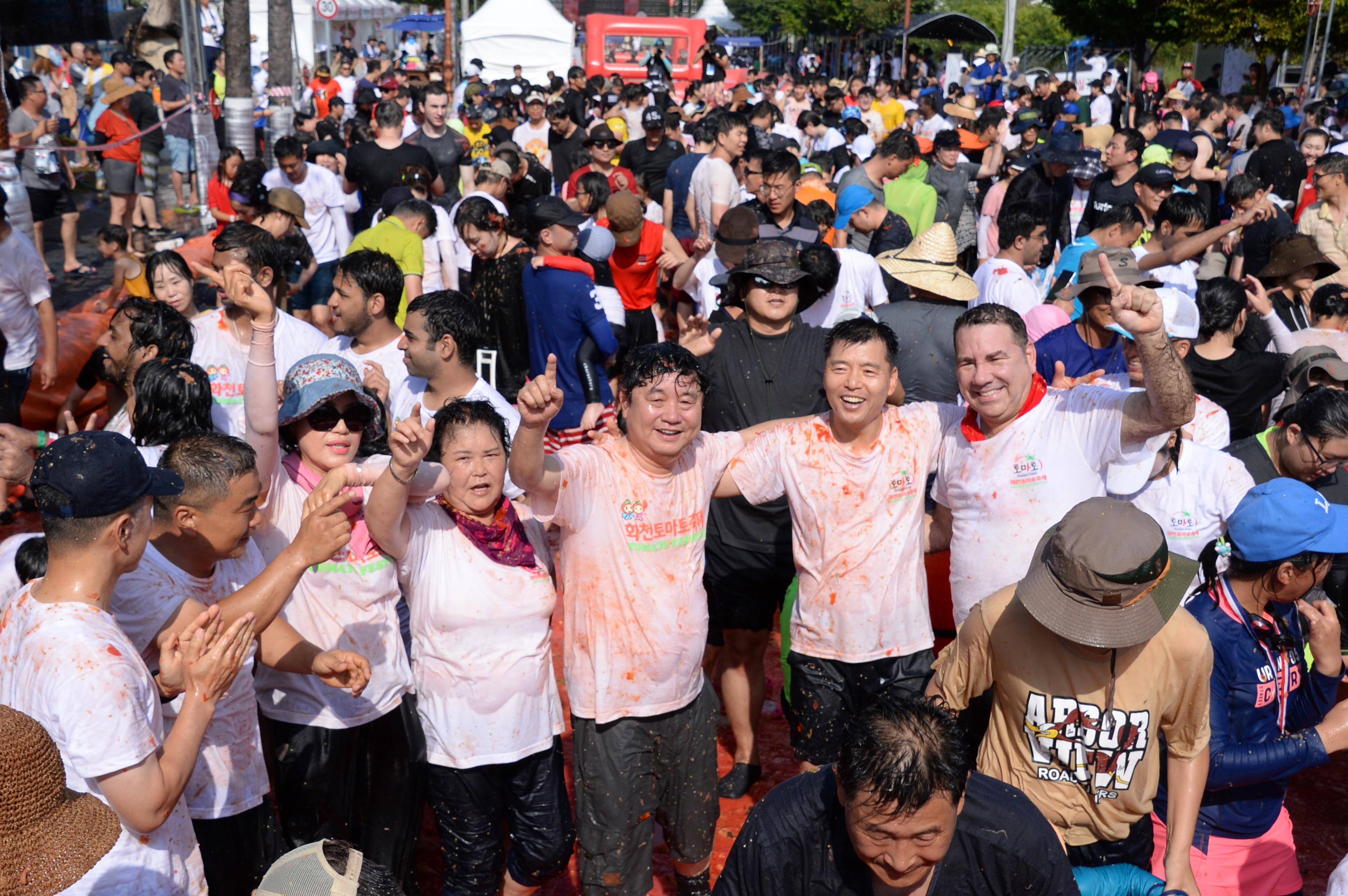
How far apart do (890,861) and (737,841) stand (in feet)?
1.21

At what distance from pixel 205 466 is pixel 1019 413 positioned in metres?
2.43

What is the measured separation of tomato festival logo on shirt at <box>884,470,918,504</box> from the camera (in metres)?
3.62

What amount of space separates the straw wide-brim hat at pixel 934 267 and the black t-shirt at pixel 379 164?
5.03 metres

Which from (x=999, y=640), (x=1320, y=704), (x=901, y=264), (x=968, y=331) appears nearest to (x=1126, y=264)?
A: (x=901, y=264)

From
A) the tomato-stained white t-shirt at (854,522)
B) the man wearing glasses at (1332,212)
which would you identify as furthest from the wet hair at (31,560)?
the man wearing glasses at (1332,212)

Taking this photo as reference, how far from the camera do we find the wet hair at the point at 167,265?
5473mm

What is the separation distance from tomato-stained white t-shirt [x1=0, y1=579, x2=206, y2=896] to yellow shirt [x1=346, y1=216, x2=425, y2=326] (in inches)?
173

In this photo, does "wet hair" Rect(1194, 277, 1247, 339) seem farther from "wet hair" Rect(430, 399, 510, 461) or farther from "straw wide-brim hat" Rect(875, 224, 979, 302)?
"wet hair" Rect(430, 399, 510, 461)

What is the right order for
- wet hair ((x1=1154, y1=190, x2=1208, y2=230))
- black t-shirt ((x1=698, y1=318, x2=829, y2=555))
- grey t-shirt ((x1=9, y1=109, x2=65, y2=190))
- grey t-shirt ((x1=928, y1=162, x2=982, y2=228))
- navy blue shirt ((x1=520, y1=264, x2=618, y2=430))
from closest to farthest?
black t-shirt ((x1=698, y1=318, x2=829, y2=555)), navy blue shirt ((x1=520, y1=264, x2=618, y2=430)), wet hair ((x1=1154, y1=190, x2=1208, y2=230)), grey t-shirt ((x1=928, y1=162, x2=982, y2=228)), grey t-shirt ((x1=9, y1=109, x2=65, y2=190))

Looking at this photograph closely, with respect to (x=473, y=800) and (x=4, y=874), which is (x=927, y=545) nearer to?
(x=473, y=800)

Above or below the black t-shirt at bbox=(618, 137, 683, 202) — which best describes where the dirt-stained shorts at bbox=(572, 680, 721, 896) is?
below

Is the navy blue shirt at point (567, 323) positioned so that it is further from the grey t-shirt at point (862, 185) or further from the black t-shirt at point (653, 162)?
the black t-shirt at point (653, 162)

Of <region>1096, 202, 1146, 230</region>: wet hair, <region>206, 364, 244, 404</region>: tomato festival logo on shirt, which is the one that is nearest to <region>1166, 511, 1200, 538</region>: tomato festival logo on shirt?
<region>1096, 202, 1146, 230</region>: wet hair

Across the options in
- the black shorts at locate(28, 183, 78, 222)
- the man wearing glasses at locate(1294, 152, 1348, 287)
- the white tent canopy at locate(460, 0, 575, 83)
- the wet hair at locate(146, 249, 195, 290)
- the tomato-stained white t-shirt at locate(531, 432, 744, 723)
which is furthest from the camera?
the white tent canopy at locate(460, 0, 575, 83)
